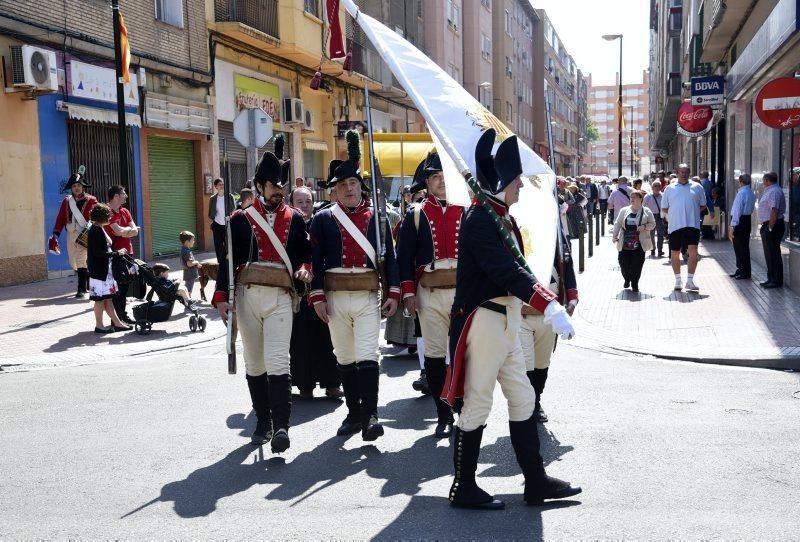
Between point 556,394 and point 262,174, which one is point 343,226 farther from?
point 556,394

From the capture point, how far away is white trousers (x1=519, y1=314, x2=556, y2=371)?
5893 mm

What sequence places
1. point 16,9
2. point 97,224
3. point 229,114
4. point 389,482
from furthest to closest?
point 229,114 < point 16,9 < point 97,224 < point 389,482

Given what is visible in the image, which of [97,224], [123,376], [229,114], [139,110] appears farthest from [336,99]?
[123,376]

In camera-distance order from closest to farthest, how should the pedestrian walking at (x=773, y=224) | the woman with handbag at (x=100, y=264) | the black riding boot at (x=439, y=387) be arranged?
the black riding boot at (x=439, y=387)
the woman with handbag at (x=100, y=264)
the pedestrian walking at (x=773, y=224)

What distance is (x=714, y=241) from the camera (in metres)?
24.5

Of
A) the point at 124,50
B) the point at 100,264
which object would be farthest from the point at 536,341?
the point at 124,50

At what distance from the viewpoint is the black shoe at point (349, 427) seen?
638cm

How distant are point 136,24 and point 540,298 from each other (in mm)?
16556

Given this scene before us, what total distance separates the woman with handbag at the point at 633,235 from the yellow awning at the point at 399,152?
13.7 ft

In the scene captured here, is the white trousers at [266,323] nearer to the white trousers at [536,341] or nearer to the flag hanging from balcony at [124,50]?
the white trousers at [536,341]

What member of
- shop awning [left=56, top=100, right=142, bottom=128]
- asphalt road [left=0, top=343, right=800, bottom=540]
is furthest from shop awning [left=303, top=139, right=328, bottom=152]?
asphalt road [left=0, top=343, right=800, bottom=540]

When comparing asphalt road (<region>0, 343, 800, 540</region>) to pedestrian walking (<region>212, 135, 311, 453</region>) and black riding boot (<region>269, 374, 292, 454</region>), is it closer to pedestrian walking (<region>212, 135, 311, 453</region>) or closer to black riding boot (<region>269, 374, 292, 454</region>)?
black riding boot (<region>269, 374, 292, 454</region>)


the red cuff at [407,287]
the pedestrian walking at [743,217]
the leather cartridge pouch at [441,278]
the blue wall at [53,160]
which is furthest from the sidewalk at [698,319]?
the blue wall at [53,160]

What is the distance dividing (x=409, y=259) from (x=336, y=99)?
24.6 metres
